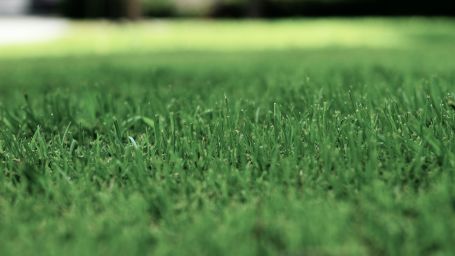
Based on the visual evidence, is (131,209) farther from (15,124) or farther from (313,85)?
(313,85)

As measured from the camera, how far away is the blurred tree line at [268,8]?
64.3 feet

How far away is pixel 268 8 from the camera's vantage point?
68.8 ft

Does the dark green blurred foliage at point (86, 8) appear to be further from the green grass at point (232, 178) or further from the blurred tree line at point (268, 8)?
the green grass at point (232, 178)

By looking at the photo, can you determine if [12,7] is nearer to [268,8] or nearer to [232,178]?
[268,8]

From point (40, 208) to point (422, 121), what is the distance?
137cm

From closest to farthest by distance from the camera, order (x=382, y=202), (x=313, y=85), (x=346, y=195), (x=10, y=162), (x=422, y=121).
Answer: (x=382, y=202)
(x=346, y=195)
(x=10, y=162)
(x=422, y=121)
(x=313, y=85)

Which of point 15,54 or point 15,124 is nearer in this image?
point 15,124

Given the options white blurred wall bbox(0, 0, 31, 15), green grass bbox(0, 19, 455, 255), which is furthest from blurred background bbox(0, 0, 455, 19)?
green grass bbox(0, 19, 455, 255)

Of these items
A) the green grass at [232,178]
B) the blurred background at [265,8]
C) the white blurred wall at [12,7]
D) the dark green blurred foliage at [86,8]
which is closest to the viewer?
the green grass at [232,178]

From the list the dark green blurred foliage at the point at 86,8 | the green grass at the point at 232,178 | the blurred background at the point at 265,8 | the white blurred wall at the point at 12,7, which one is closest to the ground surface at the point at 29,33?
the blurred background at the point at 265,8

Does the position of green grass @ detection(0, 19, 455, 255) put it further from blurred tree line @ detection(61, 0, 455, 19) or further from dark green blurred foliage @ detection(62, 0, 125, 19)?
dark green blurred foliage @ detection(62, 0, 125, 19)

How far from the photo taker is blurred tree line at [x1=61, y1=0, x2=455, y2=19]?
19.6 meters

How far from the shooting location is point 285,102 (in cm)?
301

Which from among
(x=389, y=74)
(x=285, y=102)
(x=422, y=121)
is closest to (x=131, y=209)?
(x=422, y=121)
